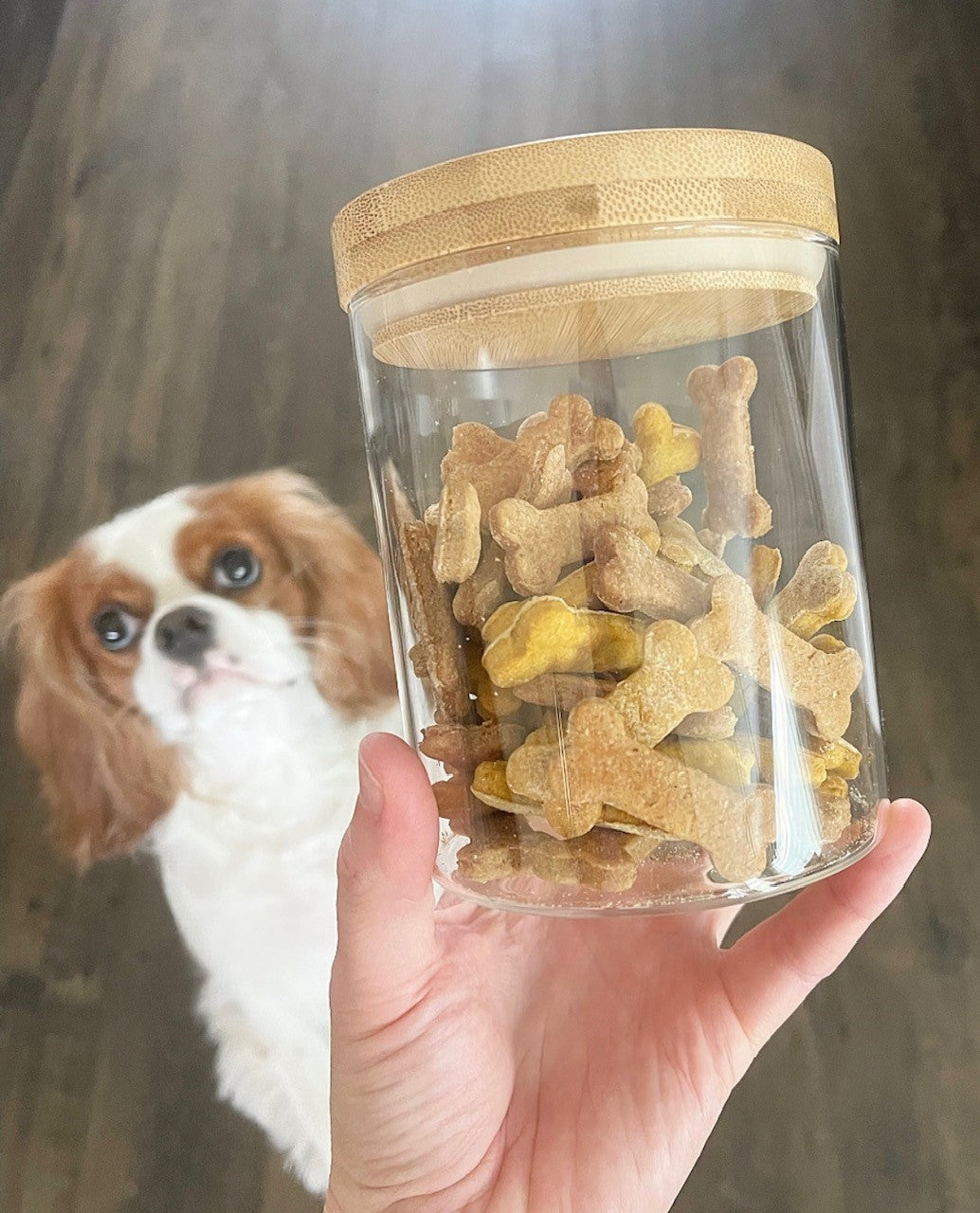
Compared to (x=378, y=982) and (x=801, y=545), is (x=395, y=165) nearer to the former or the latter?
(x=801, y=545)

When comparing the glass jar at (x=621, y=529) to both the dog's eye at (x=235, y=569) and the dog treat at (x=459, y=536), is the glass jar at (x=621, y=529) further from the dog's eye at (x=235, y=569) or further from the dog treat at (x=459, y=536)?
the dog's eye at (x=235, y=569)

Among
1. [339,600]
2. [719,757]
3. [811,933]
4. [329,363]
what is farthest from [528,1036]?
[329,363]

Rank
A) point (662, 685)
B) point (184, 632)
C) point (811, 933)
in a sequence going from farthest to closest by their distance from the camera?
point (184, 632)
point (811, 933)
point (662, 685)

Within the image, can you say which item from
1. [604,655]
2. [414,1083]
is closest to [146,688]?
[414,1083]

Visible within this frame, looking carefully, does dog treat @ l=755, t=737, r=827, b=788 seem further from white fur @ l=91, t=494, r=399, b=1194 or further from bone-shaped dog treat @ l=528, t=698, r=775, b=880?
white fur @ l=91, t=494, r=399, b=1194

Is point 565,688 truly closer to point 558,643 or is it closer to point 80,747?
point 558,643

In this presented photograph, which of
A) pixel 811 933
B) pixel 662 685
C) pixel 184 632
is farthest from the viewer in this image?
pixel 184 632

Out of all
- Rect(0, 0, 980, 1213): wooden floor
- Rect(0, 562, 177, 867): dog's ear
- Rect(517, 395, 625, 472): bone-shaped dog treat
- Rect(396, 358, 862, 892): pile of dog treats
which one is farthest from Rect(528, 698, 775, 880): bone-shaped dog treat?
Rect(0, 562, 177, 867): dog's ear
